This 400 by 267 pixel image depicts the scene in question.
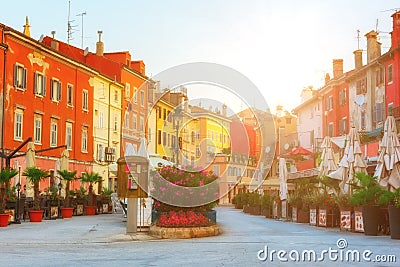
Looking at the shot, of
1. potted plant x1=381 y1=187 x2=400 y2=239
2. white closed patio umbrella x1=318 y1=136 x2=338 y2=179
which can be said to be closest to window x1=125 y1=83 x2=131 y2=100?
white closed patio umbrella x1=318 y1=136 x2=338 y2=179

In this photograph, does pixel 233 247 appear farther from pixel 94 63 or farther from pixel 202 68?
pixel 94 63

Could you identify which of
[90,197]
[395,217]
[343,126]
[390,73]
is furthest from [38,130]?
[395,217]

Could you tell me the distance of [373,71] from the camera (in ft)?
136

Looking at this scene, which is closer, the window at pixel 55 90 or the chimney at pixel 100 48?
the window at pixel 55 90

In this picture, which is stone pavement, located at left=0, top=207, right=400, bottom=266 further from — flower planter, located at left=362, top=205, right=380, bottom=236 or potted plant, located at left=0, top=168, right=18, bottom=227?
potted plant, located at left=0, top=168, right=18, bottom=227

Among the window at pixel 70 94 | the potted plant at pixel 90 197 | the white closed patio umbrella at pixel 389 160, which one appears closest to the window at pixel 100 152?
the window at pixel 70 94

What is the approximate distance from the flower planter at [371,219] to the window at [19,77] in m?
24.0

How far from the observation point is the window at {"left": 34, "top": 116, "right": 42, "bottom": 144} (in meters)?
37.7

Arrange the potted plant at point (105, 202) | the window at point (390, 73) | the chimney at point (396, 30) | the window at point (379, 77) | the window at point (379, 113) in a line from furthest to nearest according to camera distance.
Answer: the window at point (379, 77) < the window at point (379, 113) < the window at point (390, 73) < the chimney at point (396, 30) < the potted plant at point (105, 202)

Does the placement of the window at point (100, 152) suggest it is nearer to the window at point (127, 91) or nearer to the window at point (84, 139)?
the window at point (84, 139)

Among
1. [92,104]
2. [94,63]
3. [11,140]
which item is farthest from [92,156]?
[11,140]

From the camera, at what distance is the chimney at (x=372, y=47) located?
142 ft

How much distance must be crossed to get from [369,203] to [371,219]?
0.45 m

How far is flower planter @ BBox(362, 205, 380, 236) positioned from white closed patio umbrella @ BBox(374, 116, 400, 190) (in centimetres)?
184
